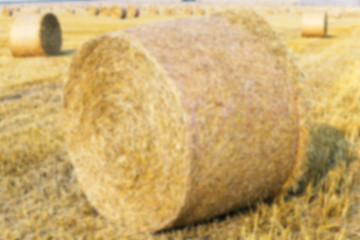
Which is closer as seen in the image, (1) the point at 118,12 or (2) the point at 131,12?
(1) the point at 118,12

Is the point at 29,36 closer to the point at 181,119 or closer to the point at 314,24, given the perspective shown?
the point at 181,119

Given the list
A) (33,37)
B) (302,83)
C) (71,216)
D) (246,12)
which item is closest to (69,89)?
(71,216)

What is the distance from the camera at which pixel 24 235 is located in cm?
391

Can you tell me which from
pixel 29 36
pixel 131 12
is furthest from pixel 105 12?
pixel 29 36

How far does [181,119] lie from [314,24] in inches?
729

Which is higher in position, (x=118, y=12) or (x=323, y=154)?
(x=118, y=12)

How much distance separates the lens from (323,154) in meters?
5.19

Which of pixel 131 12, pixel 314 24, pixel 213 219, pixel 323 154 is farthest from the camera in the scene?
pixel 131 12

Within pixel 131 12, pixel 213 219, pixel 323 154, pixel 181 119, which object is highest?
pixel 131 12

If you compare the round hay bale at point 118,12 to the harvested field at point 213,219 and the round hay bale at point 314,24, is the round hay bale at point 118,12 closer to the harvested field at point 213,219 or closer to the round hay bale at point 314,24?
Result: the round hay bale at point 314,24

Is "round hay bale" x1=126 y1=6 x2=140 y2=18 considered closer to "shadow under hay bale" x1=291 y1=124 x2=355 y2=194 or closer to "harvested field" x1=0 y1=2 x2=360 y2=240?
"harvested field" x1=0 y1=2 x2=360 y2=240

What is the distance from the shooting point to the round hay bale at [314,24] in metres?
20.0

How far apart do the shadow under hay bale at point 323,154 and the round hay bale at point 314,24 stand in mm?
15189

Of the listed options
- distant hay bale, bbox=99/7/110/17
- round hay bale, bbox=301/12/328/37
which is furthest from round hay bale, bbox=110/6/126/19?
round hay bale, bbox=301/12/328/37
